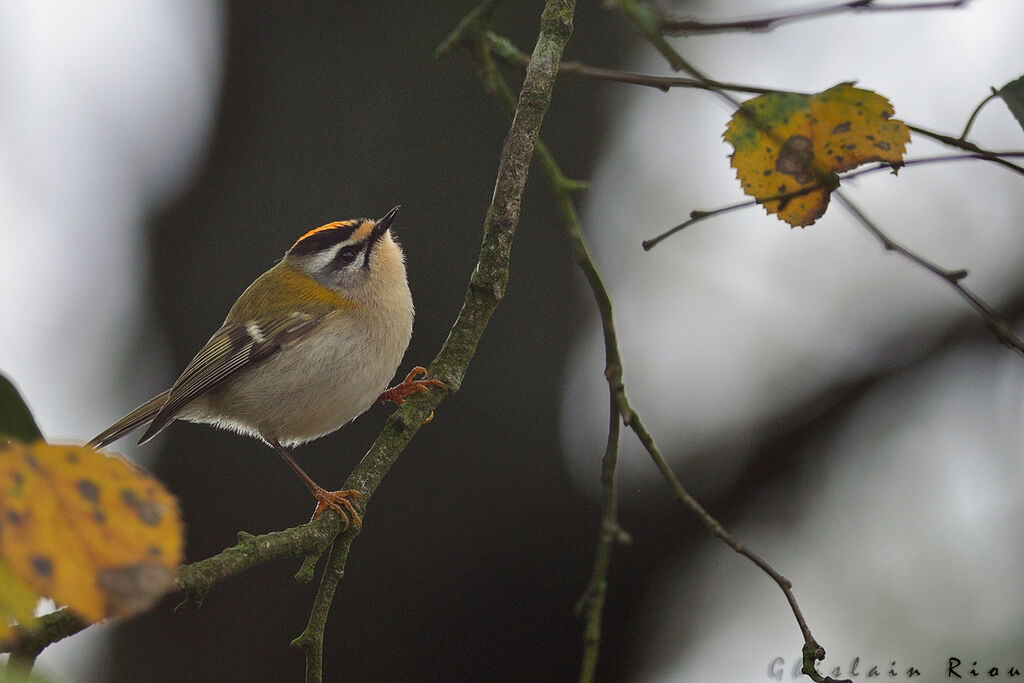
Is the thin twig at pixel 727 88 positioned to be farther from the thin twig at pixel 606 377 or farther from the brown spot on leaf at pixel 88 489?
the brown spot on leaf at pixel 88 489

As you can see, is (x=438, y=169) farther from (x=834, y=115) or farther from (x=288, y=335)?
(x=834, y=115)

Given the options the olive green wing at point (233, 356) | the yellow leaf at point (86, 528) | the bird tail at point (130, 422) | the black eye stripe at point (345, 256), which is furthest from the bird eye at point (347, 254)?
the yellow leaf at point (86, 528)

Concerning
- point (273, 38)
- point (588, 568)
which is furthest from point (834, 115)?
point (273, 38)

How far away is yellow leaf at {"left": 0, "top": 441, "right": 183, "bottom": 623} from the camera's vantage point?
0.54m

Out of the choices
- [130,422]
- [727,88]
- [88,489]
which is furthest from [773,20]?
[130,422]

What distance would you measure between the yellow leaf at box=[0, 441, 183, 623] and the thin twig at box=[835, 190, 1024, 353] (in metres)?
0.70

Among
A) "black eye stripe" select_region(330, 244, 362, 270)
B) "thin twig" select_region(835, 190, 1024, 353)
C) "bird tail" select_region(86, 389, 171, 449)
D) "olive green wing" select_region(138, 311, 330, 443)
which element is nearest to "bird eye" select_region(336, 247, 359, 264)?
"black eye stripe" select_region(330, 244, 362, 270)

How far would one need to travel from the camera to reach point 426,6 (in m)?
3.26

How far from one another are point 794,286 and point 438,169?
1293 mm

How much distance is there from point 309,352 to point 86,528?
1.53 metres

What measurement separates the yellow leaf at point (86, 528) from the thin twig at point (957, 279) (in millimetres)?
699

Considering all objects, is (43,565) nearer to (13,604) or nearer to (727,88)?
(13,604)

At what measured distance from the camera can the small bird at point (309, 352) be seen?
6.66 feet

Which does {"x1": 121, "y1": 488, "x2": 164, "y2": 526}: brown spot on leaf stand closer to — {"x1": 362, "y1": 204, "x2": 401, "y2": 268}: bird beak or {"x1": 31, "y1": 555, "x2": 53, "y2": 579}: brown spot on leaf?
{"x1": 31, "y1": 555, "x2": 53, "y2": 579}: brown spot on leaf
